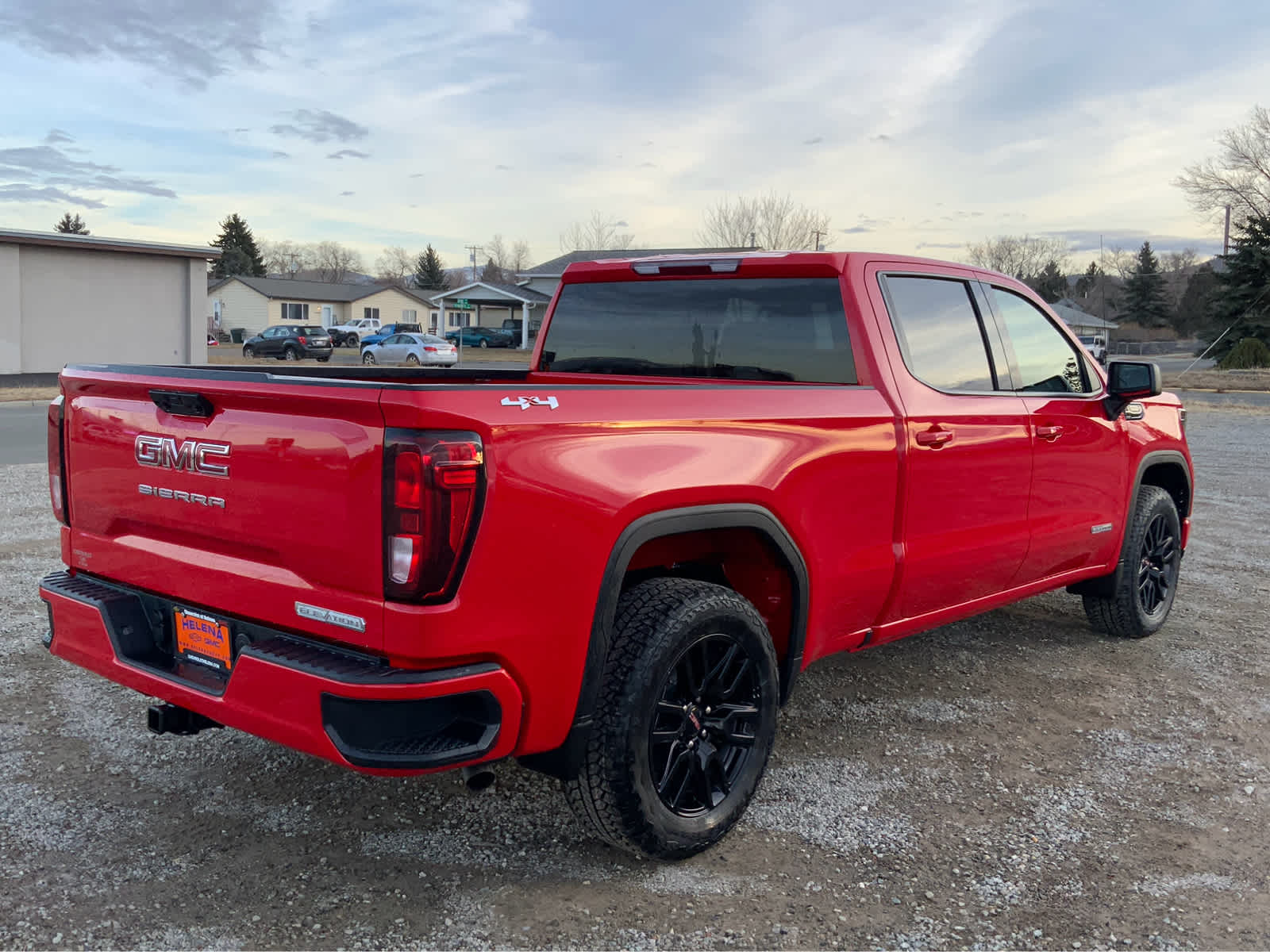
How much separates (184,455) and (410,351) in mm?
38724

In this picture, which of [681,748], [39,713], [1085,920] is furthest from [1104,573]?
[39,713]

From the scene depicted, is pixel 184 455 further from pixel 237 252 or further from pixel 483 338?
pixel 237 252

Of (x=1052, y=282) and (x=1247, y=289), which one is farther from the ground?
(x=1052, y=282)

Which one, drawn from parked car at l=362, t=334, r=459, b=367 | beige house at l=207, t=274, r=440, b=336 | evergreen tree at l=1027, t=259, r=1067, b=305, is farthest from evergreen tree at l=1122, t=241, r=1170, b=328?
parked car at l=362, t=334, r=459, b=367

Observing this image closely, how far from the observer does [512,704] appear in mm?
2717

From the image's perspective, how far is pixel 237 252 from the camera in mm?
93625

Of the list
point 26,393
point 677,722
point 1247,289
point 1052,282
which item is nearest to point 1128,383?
point 677,722

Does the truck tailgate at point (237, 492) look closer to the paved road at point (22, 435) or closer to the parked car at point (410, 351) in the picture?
the paved road at point (22, 435)

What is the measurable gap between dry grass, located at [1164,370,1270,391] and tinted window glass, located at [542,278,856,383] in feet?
98.0

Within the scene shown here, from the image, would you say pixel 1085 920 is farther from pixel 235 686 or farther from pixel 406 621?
pixel 235 686

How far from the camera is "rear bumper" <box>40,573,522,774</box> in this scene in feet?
8.36

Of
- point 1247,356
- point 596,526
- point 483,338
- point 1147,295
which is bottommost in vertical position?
point 596,526

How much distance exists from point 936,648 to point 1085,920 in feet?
8.83

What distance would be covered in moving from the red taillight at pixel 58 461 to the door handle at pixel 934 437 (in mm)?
2968
